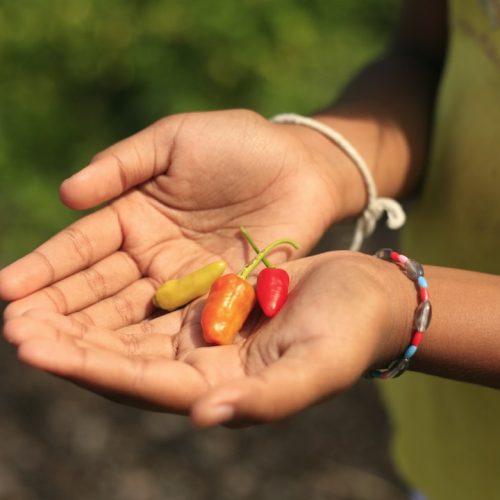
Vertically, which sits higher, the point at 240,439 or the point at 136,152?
the point at 136,152

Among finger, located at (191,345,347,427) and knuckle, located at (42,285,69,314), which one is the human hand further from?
knuckle, located at (42,285,69,314)

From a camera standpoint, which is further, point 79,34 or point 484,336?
point 79,34

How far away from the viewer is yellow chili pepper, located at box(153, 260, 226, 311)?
2.76 metres

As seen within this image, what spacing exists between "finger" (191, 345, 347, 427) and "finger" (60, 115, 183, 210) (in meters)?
1.06

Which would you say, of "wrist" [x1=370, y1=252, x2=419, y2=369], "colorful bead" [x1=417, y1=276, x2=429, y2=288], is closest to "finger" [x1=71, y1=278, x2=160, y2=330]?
"wrist" [x1=370, y1=252, x2=419, y2=369]

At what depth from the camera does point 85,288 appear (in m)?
2.71

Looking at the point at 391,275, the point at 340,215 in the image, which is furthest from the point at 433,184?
the point at 391,275

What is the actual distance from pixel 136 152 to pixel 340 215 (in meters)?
0.86

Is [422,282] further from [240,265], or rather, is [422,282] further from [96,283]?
[96,283]

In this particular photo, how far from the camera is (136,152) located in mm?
2939

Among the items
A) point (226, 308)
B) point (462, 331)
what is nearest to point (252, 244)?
point (226, 308)

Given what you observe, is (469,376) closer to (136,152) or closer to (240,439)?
(136,152)

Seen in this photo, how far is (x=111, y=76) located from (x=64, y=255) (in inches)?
142

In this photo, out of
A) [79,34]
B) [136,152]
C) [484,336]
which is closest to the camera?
[484,336]
